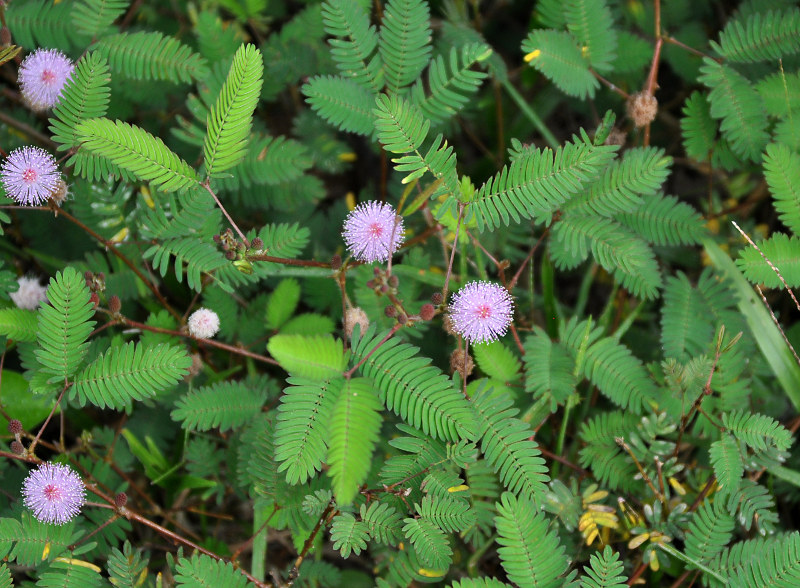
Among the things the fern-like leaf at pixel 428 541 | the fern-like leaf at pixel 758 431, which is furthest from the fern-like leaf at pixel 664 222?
the fern-like leaf at pixel 428 541

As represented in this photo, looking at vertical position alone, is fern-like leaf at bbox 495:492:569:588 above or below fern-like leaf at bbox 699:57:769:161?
below

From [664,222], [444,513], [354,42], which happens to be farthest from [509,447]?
[354,42]

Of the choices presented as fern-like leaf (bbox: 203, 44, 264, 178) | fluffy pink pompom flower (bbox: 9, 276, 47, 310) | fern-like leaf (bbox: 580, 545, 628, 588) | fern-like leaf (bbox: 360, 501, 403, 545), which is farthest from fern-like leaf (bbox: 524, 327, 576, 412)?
fluffy pink pompom flower (bbox: 9, 276, 47, 310)

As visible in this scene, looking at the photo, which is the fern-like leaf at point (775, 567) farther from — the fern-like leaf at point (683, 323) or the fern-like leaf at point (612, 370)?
the fern-like leaf at point (683, 323)

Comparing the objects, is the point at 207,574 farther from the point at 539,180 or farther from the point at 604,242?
the point at 604,242

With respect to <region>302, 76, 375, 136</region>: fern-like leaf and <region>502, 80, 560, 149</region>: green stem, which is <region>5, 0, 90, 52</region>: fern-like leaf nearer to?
<region>302, 76, 375, 136</region>: fern-like leaf

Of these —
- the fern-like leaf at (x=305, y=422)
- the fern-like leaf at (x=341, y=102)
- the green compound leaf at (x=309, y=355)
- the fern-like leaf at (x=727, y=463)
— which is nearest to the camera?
the green compound leaf at (x=309, y=355)
